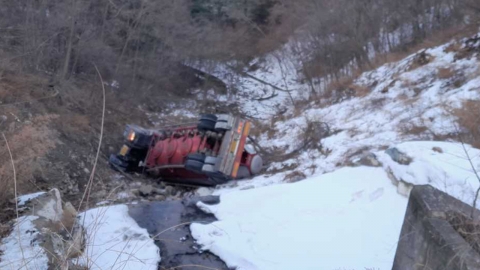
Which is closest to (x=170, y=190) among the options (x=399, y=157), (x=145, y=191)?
(x=145, y=191)

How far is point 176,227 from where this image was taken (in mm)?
6332

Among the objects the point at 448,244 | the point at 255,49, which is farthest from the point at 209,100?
the point at 448,244

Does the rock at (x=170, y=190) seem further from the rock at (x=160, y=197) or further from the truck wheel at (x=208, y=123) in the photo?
the truck wheel at (x=208, y=123)

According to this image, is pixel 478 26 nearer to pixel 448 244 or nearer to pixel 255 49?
pixel 448 244

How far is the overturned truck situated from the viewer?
11.3 m

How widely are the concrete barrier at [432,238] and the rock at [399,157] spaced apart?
7.93ft

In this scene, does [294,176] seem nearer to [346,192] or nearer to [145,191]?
[346,192]

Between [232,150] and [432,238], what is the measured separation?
25.9 feet

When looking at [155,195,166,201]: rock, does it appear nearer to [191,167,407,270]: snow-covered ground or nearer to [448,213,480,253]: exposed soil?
[191,167,407,270]: snow-covered ground

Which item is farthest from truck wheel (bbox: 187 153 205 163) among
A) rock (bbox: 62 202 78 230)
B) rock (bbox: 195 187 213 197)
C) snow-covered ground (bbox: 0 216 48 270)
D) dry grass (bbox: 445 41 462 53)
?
dry grass (bbox: 445 41 462 53)

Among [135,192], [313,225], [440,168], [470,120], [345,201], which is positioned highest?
[470,120]

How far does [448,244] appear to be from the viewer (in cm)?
353

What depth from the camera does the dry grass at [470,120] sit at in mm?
8104

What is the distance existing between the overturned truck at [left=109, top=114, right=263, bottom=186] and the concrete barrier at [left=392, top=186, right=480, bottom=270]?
7150 millimetres
